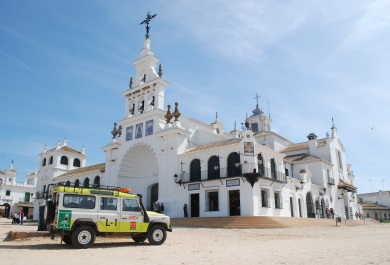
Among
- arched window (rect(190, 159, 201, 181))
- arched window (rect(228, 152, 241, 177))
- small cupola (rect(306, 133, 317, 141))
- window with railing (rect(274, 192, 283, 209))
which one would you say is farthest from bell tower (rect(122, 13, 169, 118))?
small cupola (rect(306, 133, 317, 141))

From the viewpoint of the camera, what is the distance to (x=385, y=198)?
71.2 m

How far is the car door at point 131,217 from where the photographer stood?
471 inches

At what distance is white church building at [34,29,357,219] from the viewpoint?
2753 cm

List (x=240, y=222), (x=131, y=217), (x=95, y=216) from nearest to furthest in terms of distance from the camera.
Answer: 1. (x=95, y=216)
2. (x=131, y=217)
3. (x=240, y=222)

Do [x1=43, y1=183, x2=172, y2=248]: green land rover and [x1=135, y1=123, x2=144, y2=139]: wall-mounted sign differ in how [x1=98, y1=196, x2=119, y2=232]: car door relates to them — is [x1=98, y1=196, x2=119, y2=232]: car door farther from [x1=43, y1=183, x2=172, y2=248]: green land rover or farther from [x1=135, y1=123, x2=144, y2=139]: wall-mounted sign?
[x1=135, y1=123, x2=144, y2=139]: wall-mounted sign

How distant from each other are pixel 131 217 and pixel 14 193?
203 feet

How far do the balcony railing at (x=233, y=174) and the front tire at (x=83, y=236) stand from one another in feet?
55.5

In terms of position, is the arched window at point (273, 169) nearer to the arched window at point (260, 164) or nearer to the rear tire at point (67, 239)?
the arched window at point (260, 164)

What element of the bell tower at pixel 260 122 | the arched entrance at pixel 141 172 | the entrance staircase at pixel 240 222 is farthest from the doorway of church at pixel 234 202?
the bell tower at pixel 260 122

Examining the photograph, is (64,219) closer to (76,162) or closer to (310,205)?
(310,205)

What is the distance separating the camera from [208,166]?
96.8 ft

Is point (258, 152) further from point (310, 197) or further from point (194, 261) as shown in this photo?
point (194, 261)

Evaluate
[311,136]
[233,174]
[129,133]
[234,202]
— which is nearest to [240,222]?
[234,202]

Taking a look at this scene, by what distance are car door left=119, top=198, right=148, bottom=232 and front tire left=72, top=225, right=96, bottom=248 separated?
112cm
